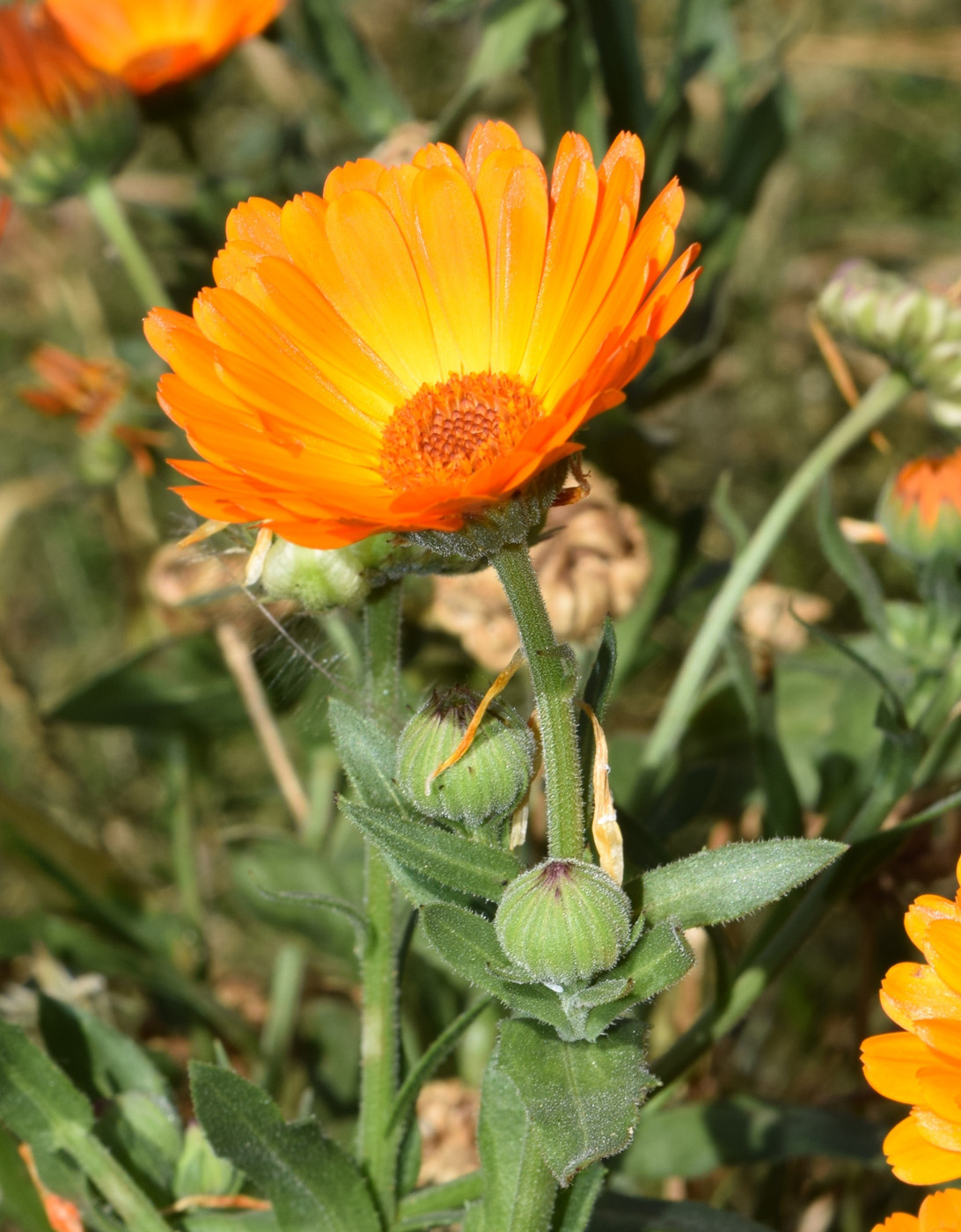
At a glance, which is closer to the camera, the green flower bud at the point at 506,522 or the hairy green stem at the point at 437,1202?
the green flower bud at the point at 506,522

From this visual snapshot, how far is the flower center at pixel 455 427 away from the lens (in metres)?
1.06

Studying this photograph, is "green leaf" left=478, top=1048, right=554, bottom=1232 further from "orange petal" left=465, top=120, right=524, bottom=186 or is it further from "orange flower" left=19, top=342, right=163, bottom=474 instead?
"orange flower" left=19, top=342, right=163, bottom=474

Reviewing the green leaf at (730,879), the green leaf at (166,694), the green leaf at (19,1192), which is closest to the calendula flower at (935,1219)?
the green leaf at (730,879)

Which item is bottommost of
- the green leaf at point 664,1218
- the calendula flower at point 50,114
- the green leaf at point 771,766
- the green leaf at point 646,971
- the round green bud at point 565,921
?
the green leaf at point 664,1218

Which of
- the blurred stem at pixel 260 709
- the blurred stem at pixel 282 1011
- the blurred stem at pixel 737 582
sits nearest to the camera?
the blurred stem at pixel 737 582

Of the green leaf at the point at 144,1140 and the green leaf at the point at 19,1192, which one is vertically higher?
the green leaf at the point at 19,1192

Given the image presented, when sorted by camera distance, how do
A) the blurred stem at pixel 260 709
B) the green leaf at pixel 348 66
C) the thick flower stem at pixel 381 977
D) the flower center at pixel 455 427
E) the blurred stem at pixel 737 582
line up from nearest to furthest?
the flower center at pixel 455 427, the thick flower stem at pixel 381 977, the blurred stem at pixel 737 582, the blurred stem at pixel 260 709, the green leaf at pixel 348 66

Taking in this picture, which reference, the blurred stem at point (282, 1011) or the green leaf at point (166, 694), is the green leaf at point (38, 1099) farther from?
the green leaf at point (166, 694)

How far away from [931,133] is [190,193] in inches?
74.1

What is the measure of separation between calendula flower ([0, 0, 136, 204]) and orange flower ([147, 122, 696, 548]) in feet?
3.25

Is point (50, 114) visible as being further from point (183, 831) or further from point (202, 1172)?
point (202, 1172)

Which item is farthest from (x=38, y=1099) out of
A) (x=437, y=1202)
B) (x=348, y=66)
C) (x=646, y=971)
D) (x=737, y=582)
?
(x=348, y=66)

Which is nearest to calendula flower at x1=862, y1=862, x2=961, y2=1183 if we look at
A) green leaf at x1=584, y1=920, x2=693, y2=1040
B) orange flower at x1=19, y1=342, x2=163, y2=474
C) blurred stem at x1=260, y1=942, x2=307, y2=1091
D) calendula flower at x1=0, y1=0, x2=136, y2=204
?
green leaf at x1=584, y1=920, x2=693, y2=1040

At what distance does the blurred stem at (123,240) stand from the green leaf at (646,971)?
125 cm
